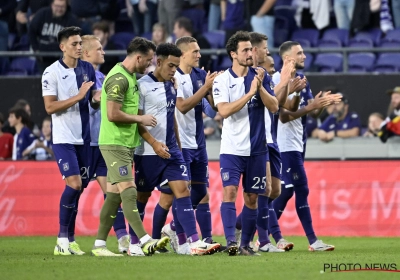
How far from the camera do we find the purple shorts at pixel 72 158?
10.8 m

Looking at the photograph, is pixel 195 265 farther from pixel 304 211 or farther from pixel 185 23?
pixel 185 23

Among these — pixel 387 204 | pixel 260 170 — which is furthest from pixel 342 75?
pixel 260 170

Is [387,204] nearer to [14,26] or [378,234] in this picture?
[378,234]

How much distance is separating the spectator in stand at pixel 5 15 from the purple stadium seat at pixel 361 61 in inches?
277

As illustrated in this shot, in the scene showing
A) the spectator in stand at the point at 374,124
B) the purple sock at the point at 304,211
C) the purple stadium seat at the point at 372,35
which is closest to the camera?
the purple sock at the point at 304,211

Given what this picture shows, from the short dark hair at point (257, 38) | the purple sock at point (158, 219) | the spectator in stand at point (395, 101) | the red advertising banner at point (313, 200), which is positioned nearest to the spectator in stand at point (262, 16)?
the spectator in stand at point (395, 101)

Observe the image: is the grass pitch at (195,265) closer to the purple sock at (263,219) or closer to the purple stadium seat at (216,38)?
the purple sock at (263,219)

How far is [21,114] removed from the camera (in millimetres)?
16438

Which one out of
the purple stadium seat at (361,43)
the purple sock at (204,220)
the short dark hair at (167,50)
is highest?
the purple stadium seat at (361,43)

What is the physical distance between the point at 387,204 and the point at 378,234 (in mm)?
511

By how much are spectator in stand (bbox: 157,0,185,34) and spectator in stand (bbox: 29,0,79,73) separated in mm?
1911

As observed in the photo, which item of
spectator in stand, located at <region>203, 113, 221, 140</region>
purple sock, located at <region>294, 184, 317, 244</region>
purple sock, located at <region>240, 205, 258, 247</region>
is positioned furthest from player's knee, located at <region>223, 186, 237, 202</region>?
spectator in stand, located at <region>203, 113, 221, 140</region>

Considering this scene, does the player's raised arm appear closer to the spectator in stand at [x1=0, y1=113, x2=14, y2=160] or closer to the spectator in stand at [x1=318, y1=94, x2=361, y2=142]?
the spectator in stand at [x1=318, y1=94, x2=361, y2=142]

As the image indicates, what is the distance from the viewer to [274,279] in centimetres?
770
